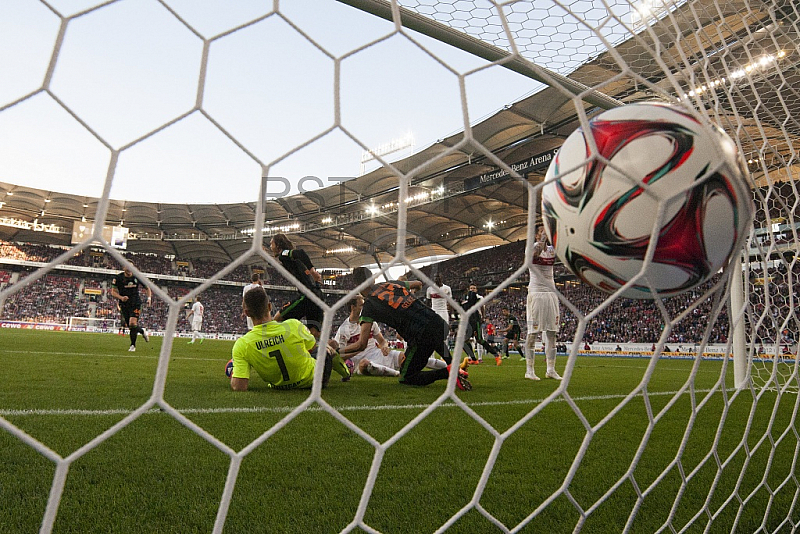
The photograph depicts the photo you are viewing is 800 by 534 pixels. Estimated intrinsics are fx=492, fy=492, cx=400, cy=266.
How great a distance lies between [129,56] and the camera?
1.09 meters

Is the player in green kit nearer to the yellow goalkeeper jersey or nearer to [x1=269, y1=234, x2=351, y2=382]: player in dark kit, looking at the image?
the yellow goalkeeper jersey

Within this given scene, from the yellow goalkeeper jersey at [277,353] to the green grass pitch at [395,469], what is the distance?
26 centimetres

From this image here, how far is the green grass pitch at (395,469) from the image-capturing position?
125 centimetres

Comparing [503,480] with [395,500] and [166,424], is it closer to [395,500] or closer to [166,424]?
[395,500]

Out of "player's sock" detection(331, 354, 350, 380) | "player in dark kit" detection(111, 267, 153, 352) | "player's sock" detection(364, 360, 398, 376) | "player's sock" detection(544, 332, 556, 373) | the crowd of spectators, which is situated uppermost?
the crowd of spectators

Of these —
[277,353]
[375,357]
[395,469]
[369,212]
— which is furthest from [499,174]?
[395,469]

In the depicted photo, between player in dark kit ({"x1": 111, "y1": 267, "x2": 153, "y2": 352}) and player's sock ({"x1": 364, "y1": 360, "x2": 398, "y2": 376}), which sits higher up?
player in dark kit ({"x1": 111, "y1": 267, "x2": 153, "y2": 352})

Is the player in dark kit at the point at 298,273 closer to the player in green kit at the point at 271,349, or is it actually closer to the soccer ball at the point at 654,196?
the player in green kit at the point at 271,349

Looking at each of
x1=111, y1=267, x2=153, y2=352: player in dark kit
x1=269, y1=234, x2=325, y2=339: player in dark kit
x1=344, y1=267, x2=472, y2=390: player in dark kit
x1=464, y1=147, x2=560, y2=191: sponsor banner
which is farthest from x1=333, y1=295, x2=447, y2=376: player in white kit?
x1=464, y1=147, x2=560, y2=191: sponsor banner

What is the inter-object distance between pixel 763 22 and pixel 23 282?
11.2 ft

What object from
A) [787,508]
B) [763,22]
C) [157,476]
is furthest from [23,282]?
[763,22]

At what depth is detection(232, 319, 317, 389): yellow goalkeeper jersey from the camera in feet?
10.4

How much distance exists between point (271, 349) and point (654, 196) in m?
2.57

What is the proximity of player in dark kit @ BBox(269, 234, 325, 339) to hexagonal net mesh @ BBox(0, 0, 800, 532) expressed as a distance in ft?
4.66
